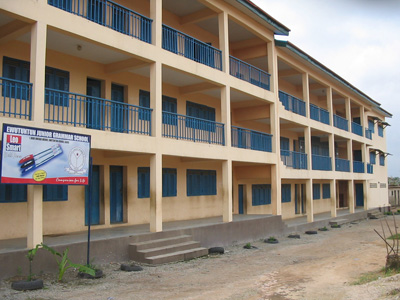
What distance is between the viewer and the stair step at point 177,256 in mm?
11625

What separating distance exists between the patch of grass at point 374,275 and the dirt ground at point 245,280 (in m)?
0.23

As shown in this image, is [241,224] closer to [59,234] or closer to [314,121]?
[59,234]

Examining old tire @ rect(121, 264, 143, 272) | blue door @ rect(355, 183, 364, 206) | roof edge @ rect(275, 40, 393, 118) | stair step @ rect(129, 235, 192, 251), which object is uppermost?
roof edge @ rect(275, 40, 393, 118)

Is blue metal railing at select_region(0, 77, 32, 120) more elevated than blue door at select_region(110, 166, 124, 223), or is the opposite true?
blue metal railing at select_region(0, 77, 32, 120)

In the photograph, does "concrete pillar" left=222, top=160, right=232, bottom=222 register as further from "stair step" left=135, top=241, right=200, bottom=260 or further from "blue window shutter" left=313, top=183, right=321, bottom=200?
"blue window shutter" left=313, top=183, right=321, bottom=200

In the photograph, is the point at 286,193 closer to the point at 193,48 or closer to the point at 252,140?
the point at 252,140

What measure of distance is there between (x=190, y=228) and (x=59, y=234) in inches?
170

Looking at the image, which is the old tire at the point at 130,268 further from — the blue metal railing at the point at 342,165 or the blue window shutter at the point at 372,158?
the blue window shutter at the point at 372,158

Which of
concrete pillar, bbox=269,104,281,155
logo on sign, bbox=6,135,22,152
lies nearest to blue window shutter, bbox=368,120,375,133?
concrete pillar, bbox=269,104,281,155

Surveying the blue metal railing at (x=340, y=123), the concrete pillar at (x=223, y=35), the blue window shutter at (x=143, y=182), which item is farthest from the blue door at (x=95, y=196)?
the blue metal railing at (x=340, y=123)

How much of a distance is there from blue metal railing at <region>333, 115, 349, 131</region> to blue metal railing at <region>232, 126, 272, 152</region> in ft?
30.5

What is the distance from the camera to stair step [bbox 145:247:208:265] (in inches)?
458

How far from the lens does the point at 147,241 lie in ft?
41.1

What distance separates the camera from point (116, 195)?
1488 centimetres
